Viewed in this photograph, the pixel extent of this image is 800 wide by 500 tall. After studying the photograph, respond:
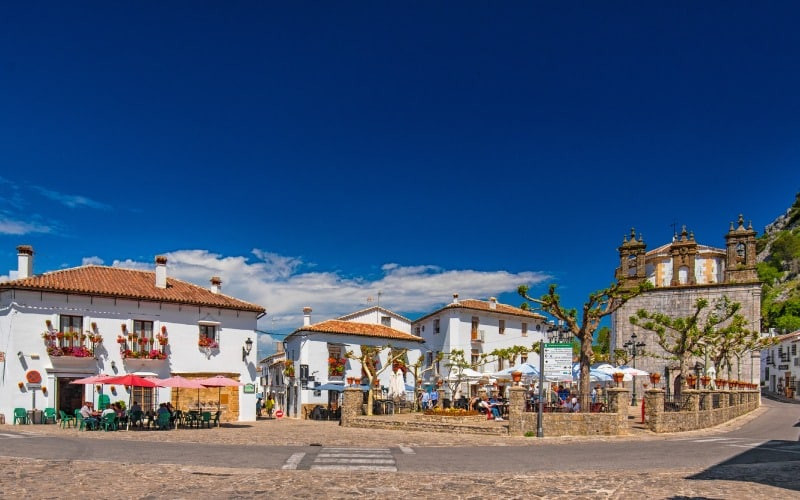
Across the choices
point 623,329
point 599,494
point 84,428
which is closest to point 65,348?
point 84,428

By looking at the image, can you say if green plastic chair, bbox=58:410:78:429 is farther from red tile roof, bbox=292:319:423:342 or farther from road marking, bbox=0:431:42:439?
red tile roof, bbox=292:319:423:342

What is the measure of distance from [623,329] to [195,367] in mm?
40580

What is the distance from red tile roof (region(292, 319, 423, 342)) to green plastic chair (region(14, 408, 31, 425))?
19953 mm

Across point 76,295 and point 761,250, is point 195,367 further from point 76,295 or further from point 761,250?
point 761,250

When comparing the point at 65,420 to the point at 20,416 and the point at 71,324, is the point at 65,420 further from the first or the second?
the point at 71,324

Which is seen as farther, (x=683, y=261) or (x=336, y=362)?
(x=683, y=261)

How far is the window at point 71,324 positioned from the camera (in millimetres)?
29531

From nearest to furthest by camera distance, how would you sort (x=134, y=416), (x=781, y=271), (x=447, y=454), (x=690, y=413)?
(x=447, y=454), (x=134, y=416), (x=690, y=413), (x=781, y=271)

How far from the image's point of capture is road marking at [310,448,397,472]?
49.6 ft

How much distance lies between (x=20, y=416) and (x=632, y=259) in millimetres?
50530

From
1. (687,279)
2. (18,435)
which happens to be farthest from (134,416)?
(687,279)

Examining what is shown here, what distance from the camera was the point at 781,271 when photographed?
121 meters

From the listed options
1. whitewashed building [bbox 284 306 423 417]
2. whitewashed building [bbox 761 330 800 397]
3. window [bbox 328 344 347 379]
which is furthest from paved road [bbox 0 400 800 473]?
whitewashed building [bbox 761 330 800 397]

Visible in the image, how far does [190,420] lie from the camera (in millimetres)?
27406
